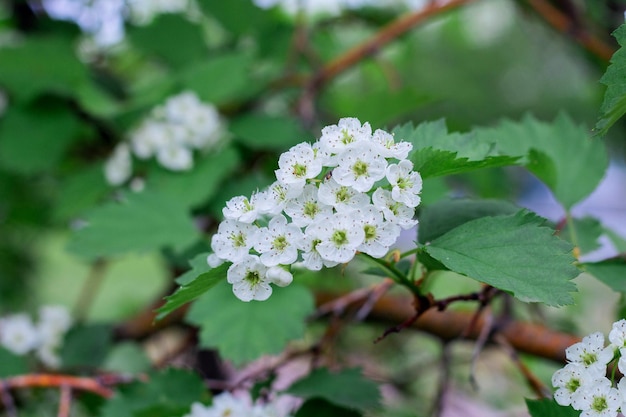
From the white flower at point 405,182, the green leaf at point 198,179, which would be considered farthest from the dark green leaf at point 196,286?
the green leaf at point 198,179

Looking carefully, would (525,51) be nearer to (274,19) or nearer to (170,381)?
(274,19)

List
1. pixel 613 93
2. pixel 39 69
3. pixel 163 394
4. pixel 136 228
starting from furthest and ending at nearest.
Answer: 1. pixel 39 69
2. pixel 136 228
3. pixel 163 394
4. pixel 613 93

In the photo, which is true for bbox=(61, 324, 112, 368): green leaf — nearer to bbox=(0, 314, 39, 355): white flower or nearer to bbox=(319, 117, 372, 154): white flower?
bbox=(0, 314, 39, 355): white flower

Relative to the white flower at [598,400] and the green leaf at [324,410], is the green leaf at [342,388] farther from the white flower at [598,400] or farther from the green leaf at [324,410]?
the white flower at [598,400]

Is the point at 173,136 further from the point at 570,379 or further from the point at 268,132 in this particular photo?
the point at 570,379

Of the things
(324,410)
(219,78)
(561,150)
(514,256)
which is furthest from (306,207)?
(219,78)

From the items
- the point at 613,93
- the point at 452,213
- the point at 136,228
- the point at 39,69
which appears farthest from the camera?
the point at 39,69
